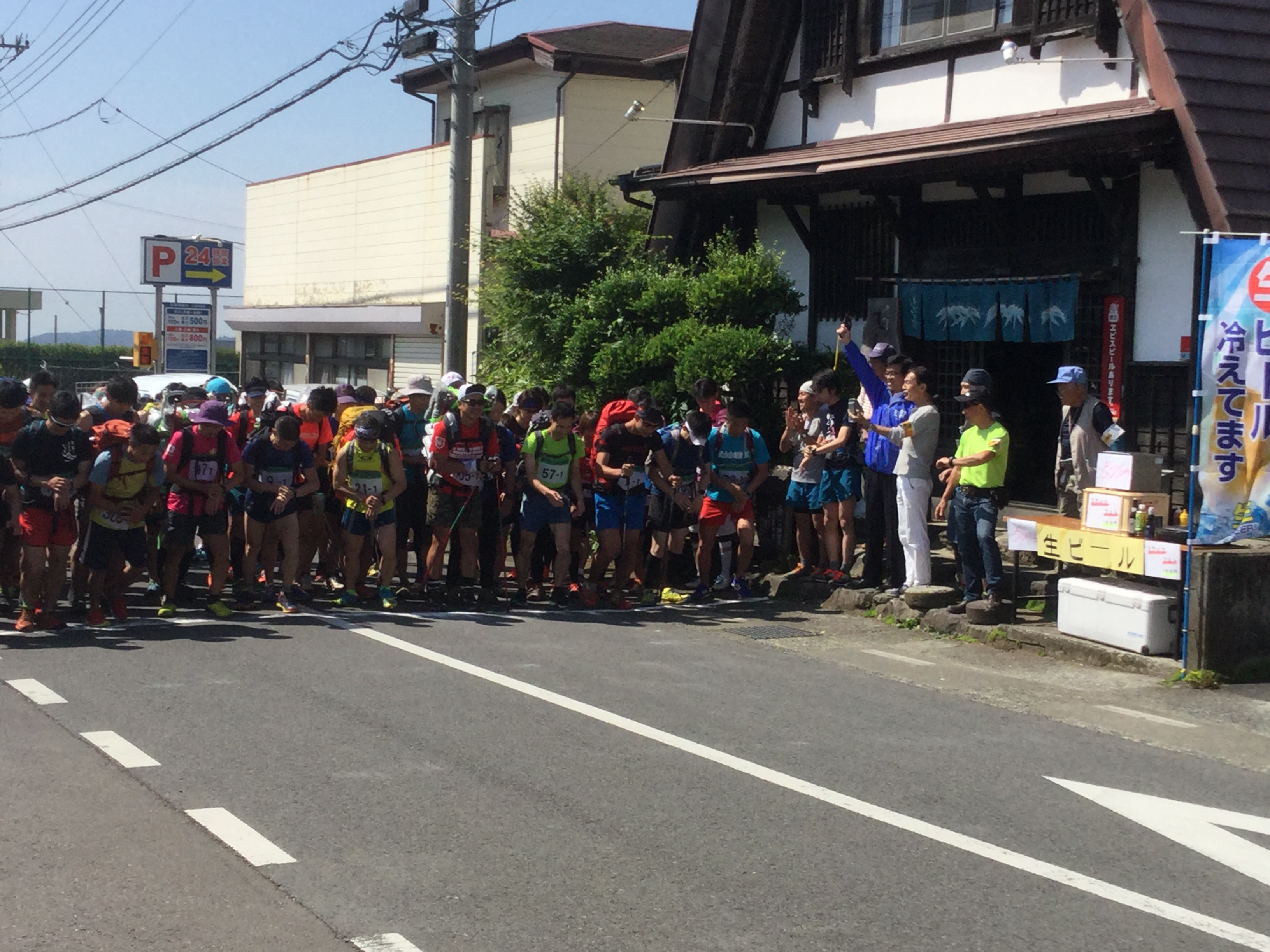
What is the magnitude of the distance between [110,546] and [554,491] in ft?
12.4

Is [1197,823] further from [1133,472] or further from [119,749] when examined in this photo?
[119,749]

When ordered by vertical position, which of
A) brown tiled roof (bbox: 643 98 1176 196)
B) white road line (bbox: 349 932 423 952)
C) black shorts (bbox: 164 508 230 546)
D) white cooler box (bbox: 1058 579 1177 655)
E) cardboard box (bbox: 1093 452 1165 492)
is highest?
brown tiled roof (bbox: 643 98 1176 196)

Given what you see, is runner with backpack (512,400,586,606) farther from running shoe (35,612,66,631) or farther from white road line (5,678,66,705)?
white road line (5,678,66,705)

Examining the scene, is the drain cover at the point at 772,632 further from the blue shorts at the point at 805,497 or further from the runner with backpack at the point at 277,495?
the runner with backpack at the point at 277,495

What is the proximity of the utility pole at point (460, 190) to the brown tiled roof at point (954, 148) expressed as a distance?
108 inches

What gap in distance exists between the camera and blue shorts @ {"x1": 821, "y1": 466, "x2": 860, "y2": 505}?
1299cm

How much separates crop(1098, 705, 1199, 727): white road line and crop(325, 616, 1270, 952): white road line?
9.78 ft

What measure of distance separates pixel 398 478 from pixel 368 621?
133 cm

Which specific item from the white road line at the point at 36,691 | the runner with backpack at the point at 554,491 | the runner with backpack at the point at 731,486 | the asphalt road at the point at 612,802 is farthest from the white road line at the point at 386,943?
the runner with backpack at the point at 731,486

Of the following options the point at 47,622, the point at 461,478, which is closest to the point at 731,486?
the point at 461,478

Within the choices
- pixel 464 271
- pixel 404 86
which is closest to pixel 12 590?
pixel 464 271

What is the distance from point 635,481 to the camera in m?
12.8

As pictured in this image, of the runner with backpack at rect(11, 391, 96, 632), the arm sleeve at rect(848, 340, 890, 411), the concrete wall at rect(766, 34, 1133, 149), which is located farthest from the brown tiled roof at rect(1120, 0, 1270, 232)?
the runner with backpack at rect(11, 391, 96, 632)

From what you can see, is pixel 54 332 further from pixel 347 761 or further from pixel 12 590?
pixel 347 761
